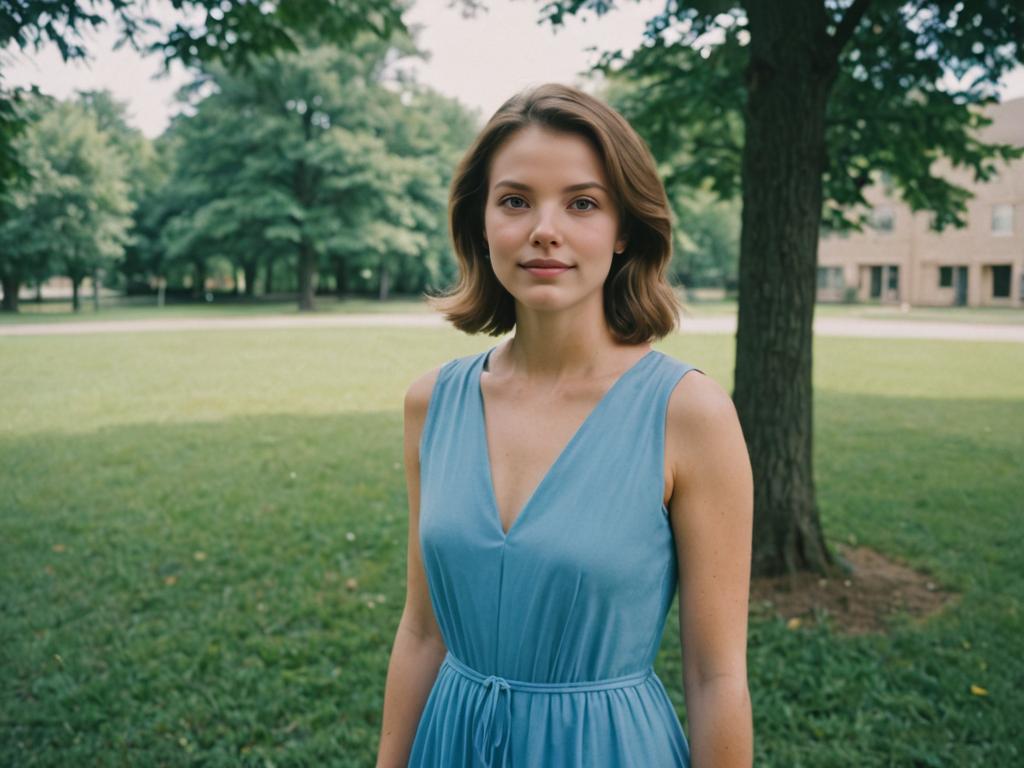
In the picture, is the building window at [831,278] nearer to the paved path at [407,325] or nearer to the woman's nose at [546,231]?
the paved path at [407,325]

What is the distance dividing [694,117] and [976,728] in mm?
5381

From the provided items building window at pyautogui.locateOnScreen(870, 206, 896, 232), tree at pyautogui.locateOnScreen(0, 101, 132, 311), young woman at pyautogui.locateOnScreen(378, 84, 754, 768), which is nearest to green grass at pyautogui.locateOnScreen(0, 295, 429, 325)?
tree at pyautogui.locateOnScreen(0, 101, 132, 311)

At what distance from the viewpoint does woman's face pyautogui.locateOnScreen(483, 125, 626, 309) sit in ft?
5.23

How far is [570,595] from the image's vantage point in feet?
4.84

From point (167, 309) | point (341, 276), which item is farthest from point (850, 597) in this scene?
point (341, 276)

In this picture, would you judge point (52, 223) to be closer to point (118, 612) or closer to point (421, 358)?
point (421, 358)

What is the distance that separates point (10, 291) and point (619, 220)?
44.1m

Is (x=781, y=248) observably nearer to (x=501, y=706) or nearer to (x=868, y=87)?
(x=868, y=87)

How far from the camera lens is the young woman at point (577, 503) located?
1491 mm

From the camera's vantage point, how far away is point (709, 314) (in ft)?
118

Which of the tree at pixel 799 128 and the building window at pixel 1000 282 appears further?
the building window at pixel 1000 282

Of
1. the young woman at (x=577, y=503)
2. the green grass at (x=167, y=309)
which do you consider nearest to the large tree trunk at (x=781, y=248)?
the young woman at (x=577, y=503)

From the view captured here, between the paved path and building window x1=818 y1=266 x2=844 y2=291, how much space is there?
54.6 ft

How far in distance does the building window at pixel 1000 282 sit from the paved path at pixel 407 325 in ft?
41.0
